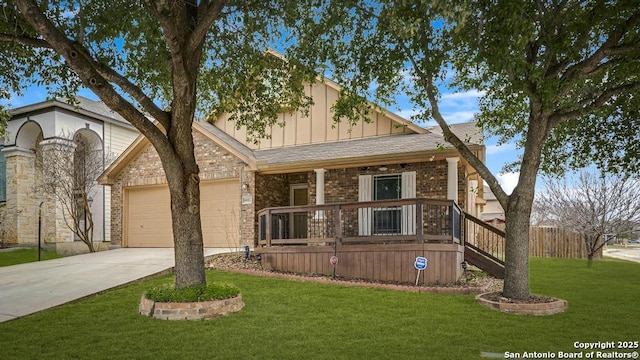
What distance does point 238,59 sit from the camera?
9.04 m

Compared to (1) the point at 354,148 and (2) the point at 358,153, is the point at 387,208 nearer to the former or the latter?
(2) the point at 358,153

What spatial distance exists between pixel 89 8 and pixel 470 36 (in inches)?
258

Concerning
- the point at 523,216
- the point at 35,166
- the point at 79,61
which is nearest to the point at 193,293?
the point at 79,61

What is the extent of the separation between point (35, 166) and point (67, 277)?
11977 mm

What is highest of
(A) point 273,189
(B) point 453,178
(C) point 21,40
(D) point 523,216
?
(C) point 21,40

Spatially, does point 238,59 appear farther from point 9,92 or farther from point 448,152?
point 448,152

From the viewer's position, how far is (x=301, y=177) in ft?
50.4

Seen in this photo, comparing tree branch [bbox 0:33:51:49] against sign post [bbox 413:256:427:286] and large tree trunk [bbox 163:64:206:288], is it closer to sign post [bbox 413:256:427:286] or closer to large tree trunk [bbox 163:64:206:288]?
large tree trunk [bbox 163:64:206:288]

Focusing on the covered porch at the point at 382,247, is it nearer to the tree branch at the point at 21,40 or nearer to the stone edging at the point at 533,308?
the stone edging at the point at 533,308

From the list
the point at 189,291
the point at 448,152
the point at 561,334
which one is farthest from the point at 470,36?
the point at 189,291

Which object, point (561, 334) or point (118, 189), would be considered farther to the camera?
point (118, 189)

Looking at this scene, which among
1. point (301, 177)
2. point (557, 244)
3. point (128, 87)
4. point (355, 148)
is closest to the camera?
point (128, 87)

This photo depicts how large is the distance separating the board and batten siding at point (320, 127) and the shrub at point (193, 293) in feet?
25.8

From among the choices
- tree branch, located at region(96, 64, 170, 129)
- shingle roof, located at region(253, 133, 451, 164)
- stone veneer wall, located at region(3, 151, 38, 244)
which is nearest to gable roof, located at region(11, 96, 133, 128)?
stone veneer wall, located at region(3, 151, 38, 244)
